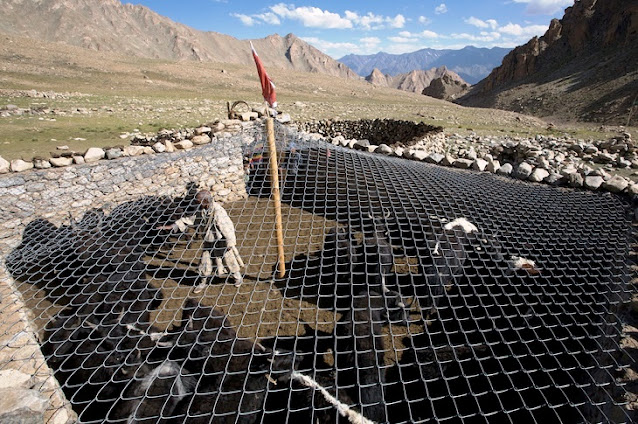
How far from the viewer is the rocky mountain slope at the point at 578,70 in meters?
25.0

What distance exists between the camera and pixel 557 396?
250cm

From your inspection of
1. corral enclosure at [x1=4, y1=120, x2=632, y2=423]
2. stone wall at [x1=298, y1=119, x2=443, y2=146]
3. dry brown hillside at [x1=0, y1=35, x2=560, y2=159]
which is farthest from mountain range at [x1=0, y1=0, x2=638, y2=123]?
corral enclosure at [x1=4, y1=120, x2=632, y2=423]

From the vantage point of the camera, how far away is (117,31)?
81.4 m

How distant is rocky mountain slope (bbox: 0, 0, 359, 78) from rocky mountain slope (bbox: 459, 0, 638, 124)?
5333cm

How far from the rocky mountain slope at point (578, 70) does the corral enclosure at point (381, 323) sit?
950 inches

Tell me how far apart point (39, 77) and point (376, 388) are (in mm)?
34002

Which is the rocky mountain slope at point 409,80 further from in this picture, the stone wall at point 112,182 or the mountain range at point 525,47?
the stone wall at point 112,182

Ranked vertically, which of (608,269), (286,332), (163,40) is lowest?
(286,332)

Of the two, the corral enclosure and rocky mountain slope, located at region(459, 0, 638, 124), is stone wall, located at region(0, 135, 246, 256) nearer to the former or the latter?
the corral enclosure

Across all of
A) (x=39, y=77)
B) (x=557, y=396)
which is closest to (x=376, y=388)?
(x=557, y=396)

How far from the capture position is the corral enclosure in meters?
2.32

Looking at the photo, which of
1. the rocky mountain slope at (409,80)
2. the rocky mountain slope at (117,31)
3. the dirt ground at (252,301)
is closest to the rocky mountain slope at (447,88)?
the rocky mountain slope at (117,31)

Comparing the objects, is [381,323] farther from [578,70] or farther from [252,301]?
[578,70]

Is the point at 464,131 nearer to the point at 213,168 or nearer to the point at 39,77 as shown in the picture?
the point at 213,168
